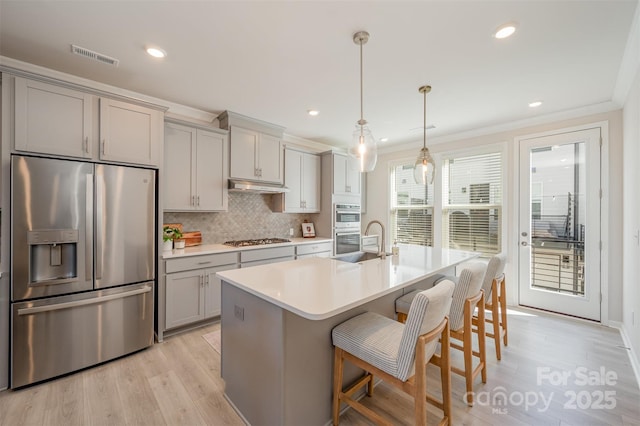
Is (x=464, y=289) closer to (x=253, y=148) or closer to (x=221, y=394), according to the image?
(x=221, y=394)

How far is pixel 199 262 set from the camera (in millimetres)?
2975

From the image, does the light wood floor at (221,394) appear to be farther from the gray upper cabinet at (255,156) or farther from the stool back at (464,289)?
the gray upper cabinet at (255,156)

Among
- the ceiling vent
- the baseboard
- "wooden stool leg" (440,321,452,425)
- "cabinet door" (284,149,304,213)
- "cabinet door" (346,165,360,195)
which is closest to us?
"wooden stool leg" (440,321,452,425)

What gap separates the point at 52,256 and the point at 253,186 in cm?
207

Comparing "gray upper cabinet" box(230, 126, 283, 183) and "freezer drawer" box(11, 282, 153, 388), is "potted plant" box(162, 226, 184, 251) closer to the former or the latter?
"freezer drawer" box(11, 282, 153, 388)

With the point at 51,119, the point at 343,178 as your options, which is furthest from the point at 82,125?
the point at 343,178

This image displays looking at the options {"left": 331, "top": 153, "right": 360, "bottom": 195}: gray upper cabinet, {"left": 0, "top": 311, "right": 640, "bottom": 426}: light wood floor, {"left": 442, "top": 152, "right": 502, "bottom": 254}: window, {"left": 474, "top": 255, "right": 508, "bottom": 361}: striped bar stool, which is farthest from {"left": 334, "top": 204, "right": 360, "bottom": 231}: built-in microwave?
{"left": 0, "top": 311, "right": 640, "bottom": 426}: light wood floor

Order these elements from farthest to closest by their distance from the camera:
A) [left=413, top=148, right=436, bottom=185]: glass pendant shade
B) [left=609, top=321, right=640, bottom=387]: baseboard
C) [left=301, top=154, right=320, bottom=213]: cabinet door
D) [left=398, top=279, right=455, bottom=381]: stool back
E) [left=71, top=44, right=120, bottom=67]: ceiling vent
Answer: [left=301, top=154, right=320, bottom=213]: cabinet door < [left=413, top=148, right=436, bottom=185]: glass pendant shade < [left=609, top=321, right=640, bottom=387]: baseboard < [left=71, top=44, right=120, bottom=67]: ceiling vent < [left=398, top=279, right=455, bottom=381]: stool back

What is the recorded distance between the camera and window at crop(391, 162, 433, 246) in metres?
4.76

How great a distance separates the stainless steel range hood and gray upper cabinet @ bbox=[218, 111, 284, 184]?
58 mm

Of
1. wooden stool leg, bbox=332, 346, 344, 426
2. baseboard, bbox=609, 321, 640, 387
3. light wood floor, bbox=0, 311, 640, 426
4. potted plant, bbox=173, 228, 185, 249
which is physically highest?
potted plant, bbox=173, 228, 185, 249

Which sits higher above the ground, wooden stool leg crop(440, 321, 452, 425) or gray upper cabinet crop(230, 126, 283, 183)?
gray upper cabinet crop(230, 126, 283, 183)

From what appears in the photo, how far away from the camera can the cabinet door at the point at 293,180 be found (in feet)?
13.8

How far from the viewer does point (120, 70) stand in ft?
7.98
